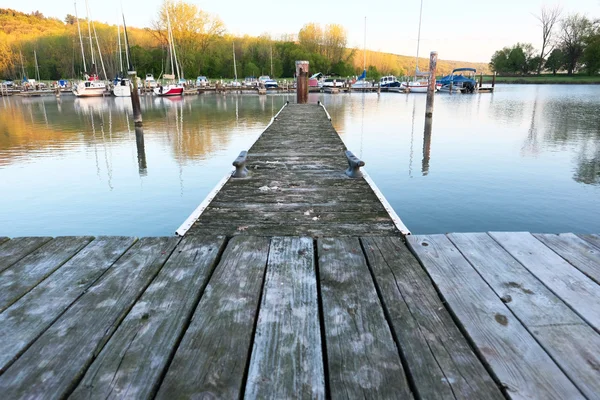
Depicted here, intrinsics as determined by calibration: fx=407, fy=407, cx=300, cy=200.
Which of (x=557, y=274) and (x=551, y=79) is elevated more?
Result: (x=551, y=79)

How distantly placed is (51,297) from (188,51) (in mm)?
65599

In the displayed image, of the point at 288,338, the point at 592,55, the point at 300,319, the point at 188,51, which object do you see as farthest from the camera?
the point at 592,55

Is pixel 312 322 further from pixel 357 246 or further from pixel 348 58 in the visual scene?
pixel 348 58

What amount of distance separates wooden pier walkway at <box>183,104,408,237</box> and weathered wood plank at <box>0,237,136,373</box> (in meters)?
0.86

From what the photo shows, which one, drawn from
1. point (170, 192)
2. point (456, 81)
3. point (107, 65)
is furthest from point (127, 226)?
point (107, 65)

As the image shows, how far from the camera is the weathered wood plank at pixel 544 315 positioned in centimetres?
163

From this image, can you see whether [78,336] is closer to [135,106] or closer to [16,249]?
[16,249]

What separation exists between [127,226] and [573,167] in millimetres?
11181

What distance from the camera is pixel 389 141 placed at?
613 inches

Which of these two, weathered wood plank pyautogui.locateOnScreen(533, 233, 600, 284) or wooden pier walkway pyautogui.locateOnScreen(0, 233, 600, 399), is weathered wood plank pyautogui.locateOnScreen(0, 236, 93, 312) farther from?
weathered wood plank pyautogui.locateOnScreen(533, 233, 600, 284)

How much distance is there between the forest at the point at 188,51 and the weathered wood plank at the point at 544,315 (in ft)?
200

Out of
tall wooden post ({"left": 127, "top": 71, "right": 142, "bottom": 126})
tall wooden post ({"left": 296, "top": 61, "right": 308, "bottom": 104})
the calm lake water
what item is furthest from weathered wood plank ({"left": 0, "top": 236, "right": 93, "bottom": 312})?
tall wooden post ({"left": 296, "top": 61, "right": 308, "bottom": 104})

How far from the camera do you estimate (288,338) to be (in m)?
1.81

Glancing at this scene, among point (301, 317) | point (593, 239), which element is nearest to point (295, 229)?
point (301, 317)
